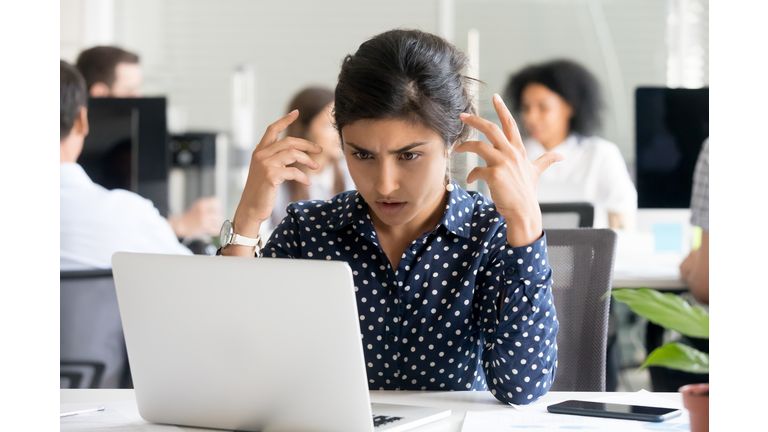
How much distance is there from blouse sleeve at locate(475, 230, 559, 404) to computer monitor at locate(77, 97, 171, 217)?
174cm

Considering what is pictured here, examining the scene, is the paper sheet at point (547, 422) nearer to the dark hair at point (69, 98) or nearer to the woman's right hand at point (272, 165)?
the woman's right hand at point (272, 165)

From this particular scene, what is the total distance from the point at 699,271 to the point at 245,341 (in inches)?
65.2

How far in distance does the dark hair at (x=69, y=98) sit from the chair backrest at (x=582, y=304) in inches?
60.6

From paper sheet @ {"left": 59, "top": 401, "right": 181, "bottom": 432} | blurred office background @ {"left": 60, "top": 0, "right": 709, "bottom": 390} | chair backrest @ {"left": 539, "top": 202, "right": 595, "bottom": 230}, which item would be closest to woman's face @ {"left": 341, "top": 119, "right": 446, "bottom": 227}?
paper sheet @ {"left": 59, "top": 401, "right": 181, "bottom": 432}

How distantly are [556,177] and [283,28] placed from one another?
6.45 feet

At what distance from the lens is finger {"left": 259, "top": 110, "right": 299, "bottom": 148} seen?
127cm

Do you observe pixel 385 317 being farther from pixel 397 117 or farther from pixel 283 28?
pixel 283 28

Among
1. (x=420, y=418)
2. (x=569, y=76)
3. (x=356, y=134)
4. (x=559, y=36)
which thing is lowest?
(x=420, y=418)

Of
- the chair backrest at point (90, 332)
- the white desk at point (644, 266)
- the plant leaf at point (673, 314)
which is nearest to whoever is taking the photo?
the plant leaf at point (673, 314)

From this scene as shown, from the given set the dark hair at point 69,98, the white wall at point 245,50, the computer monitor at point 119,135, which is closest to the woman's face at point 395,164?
the dark hair at point 69,98

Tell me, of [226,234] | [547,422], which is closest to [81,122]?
[226,234]

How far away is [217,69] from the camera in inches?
185

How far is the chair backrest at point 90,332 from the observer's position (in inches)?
68.1
